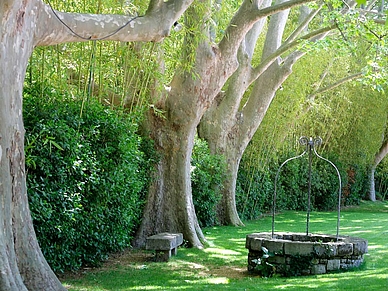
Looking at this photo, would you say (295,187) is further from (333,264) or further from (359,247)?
(333,264)

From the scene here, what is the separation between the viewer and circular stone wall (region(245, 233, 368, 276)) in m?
8.58

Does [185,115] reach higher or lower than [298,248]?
higher

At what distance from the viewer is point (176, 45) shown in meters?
11.7

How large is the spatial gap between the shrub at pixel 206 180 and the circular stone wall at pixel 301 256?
210 inches

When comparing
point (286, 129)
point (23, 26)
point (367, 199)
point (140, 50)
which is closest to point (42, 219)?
point (23, 26)

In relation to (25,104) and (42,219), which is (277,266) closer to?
(42,219)

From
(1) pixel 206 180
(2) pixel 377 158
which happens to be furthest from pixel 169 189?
(2) pixel 377 158

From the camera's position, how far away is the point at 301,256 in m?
8.60

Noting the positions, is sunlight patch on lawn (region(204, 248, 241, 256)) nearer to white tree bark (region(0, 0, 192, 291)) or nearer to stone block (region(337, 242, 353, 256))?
stone block (region(337, 242, 353, 256))

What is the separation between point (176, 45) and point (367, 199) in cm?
1833

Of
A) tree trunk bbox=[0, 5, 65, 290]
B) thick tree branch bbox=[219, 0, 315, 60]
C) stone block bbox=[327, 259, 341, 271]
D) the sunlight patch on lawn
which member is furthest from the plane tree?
tree trunk bbox=[0, 5, 65, 290]

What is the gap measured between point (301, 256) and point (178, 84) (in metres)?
4.06

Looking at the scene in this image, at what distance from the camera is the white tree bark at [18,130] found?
17.9ft

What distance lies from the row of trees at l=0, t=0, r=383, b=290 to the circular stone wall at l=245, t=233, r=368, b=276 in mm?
2810
